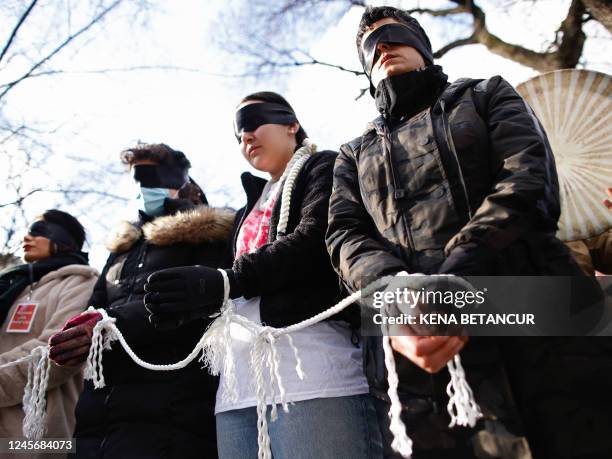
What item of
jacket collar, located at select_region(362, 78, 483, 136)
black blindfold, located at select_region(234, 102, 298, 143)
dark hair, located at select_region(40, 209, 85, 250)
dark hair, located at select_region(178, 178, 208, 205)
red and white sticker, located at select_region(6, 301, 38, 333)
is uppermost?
dark hair, located at select_region(40, 209, 85, 250)

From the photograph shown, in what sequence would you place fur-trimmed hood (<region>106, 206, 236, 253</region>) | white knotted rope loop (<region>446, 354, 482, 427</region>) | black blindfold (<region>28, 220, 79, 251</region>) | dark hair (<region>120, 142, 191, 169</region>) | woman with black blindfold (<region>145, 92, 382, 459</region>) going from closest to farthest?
1. white knotted rope loop (<region>446, 354, 482, 427</region>)
2. woman with black blindfold (<region>145, 92, 382, 459</region>)
3. fur-trimmed hood (<region>106, 206, 236, 253</region>)
4. dark hair (<region>120, 142, 191, 169</region>)
5. black blindfold (<region>28, 220, 79, 251</region>)

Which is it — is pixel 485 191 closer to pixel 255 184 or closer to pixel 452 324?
pixel 452 324

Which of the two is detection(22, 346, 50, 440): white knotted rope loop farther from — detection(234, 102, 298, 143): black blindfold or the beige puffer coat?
detection(234, 102, 298, 143): black blindfold

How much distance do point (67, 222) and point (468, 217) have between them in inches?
139

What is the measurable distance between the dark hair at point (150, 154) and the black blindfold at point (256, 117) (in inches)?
34.2

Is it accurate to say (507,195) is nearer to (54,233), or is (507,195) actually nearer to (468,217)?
(468,217)

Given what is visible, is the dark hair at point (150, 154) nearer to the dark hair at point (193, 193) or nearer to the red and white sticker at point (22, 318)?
the dark hair at point (193, 193)

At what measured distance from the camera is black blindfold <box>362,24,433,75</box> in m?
2.00

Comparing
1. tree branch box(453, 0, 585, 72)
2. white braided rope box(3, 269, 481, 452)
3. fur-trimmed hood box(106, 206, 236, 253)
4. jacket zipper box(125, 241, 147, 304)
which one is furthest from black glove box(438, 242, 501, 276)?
tree branch box(453, 0, 585, 72)

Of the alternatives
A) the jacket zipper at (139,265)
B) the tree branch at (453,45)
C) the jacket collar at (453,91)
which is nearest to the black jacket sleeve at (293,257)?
the jacket collar at (453,91)

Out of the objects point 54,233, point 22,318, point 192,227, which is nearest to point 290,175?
point 192,227

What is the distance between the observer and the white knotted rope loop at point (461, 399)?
1.28 metres

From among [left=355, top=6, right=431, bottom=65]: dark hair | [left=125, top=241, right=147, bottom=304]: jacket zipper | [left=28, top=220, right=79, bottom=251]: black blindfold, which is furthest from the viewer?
[left=28, top=220, right=79, bottom=251]: black blindfold

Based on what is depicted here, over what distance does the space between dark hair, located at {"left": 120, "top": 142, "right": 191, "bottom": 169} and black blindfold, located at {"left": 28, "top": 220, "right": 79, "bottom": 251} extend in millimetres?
1113
